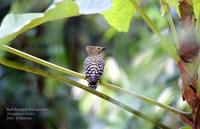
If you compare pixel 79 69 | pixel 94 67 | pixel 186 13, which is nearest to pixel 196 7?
pixel 186 13

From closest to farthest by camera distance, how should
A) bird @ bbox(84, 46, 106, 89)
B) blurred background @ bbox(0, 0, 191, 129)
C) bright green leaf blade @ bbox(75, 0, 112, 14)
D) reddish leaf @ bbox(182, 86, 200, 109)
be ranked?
bright green leaf blade @ bbox(75, 0, 112, 14), reddish leaf @ bbox(182, 86, 200, 109), bird @ bbox(84, 46, 106, 89), blurred background @ bbox(0, 0, 191, 129)

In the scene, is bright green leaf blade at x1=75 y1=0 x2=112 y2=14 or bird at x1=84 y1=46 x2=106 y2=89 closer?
bright green leaf blade at x1=75 y1=0 x2=112 y2=14

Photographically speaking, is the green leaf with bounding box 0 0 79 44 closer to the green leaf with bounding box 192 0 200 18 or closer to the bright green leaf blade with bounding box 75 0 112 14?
the bright green leaf blade with bounding box 75 0 112 14

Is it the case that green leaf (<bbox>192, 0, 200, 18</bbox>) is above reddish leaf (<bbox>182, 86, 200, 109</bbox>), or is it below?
above

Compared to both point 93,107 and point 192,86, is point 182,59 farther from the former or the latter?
point 93,107

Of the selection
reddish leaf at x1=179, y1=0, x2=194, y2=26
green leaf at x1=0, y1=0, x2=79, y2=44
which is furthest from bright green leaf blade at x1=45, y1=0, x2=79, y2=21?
reddish leaf at x1=179, y1=0, x2=194, y2=26

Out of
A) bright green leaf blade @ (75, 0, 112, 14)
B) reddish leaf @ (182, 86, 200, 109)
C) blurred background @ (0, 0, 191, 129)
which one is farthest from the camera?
blurred background @ (0, 0, 191, 129)
